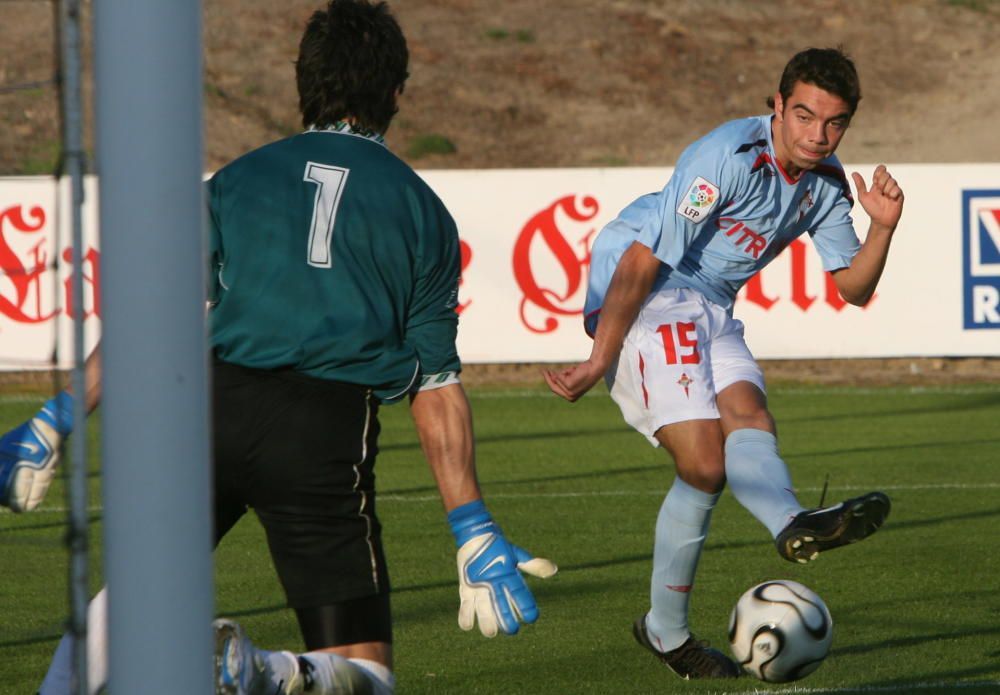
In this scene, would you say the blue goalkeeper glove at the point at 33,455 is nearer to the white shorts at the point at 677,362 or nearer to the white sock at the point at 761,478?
the white sock at the point at 761,478

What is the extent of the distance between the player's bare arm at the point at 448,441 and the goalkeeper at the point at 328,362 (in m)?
0.07

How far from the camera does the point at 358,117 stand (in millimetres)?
4004

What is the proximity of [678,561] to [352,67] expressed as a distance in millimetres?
2427

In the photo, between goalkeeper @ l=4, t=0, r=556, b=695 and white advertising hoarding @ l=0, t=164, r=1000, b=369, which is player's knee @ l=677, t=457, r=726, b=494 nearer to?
goalkeeper @ l=4, t=0, r=556, b=695

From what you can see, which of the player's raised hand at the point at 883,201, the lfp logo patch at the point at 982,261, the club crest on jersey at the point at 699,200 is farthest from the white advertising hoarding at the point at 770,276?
the player's raised hand at the point at 883,201

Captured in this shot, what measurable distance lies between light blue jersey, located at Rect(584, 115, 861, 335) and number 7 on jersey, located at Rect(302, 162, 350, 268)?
6.04ft

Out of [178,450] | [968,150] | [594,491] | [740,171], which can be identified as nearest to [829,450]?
[594,491]

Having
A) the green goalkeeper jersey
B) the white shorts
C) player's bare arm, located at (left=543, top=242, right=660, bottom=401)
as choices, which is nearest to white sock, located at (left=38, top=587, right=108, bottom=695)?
the green goalkeeper jersey

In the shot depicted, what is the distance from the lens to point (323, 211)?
12.6 feet

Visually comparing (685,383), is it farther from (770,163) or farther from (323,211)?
(323,211)

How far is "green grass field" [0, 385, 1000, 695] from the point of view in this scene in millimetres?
5914

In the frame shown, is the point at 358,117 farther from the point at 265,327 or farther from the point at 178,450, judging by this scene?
the point at 178,450

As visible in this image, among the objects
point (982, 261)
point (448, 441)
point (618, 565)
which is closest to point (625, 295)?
Result: point (448, 441)

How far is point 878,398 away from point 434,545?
7.69m
